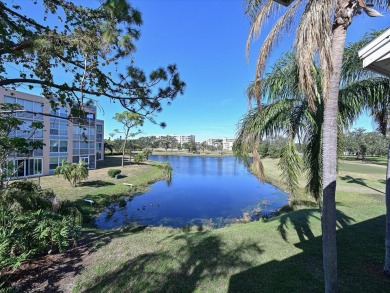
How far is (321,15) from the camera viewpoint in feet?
8.87

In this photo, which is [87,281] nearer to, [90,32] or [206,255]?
[206,255]

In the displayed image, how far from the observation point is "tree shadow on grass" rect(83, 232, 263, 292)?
3.87m

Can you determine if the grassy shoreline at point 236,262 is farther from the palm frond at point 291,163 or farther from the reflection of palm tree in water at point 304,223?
the palm frond at point 291,163

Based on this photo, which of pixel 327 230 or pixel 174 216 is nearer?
pixel 327 230

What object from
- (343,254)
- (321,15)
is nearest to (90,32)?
(321,15)

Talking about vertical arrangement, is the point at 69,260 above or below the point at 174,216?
above

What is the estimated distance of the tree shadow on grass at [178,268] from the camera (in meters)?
3.87

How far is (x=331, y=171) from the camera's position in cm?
286

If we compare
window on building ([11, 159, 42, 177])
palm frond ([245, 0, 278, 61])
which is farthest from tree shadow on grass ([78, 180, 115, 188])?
palm frond ([245, 0, 278, 61])

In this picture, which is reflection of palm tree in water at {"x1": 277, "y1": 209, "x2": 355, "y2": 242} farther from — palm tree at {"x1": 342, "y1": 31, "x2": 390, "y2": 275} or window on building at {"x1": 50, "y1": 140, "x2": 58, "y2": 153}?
window on building at {"x1": 50, "y1": 140, "x2": 58, "y2": 153}

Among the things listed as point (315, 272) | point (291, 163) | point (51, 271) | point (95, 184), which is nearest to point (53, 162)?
point (95, 184)

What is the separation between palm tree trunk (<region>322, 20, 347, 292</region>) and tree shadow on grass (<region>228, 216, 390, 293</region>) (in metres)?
1.21

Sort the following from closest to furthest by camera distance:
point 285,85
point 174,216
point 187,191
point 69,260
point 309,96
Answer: point 309,96 < point 69,260 < point 285,85 < point 174,216 < point 187,191

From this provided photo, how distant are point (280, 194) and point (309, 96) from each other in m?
16.9
